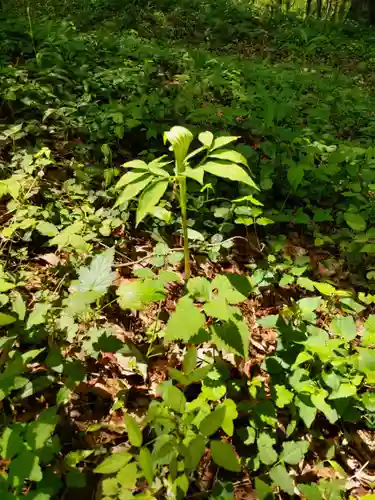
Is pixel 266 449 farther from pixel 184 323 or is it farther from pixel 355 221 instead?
pixel 355 221

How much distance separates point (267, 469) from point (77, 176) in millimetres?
2121

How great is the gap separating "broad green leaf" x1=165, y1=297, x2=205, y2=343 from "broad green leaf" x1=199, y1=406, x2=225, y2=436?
0.95ft

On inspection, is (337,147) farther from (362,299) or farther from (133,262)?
(133,262)

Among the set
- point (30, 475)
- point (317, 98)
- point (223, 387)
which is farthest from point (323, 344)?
point (317, 98)

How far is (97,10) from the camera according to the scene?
727 centimetres

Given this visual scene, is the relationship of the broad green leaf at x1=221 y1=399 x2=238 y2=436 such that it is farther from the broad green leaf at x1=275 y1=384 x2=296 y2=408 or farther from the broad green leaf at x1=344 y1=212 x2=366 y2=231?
the broad green leaf at x1=344 y1=212 x2=366 y2=231

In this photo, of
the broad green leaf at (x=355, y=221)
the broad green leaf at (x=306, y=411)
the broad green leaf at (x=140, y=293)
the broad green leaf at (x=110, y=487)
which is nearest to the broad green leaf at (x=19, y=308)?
the broad green leaf at (x=140, y=293)

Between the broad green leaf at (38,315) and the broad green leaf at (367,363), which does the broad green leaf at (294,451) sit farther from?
the broad green leaf at (38,315)

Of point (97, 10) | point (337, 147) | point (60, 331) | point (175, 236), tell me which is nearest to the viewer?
point (60, 331)

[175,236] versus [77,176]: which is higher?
[77,176]

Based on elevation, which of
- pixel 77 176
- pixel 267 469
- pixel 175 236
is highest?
pixel 77 176

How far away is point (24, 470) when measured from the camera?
4.15 feet

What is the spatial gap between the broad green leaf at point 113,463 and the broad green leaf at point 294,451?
64 cm

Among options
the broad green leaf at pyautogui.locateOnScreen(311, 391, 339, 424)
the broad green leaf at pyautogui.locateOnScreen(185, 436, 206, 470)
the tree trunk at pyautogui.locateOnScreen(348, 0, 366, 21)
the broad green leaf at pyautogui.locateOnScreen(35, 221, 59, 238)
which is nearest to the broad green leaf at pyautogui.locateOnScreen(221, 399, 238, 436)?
the broad green leaf at pyautogui.locateOnScreen(185, 436, 206, 470)
